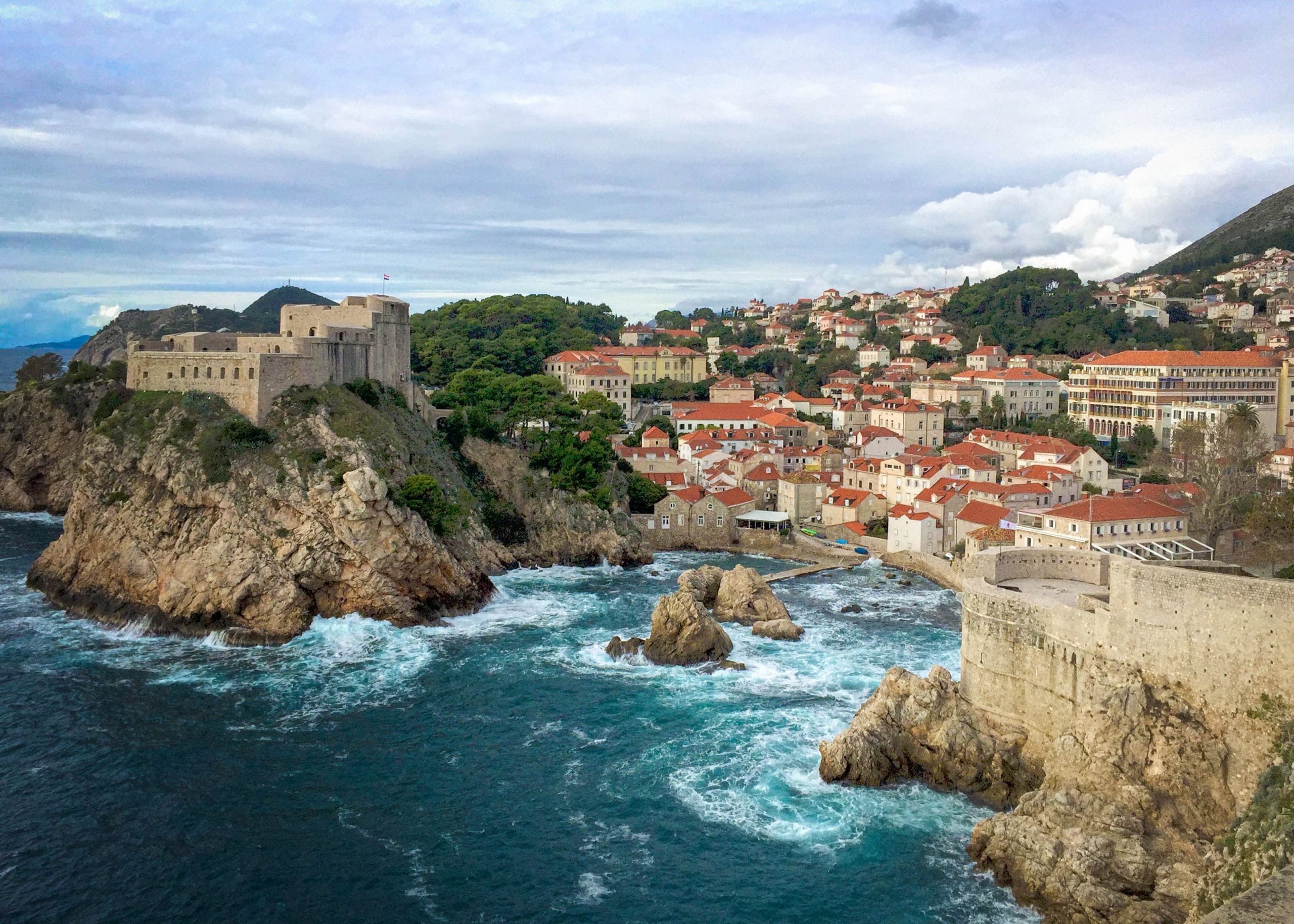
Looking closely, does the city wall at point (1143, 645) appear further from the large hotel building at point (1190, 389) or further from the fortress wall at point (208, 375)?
the large hotel building at point (1190, 389)

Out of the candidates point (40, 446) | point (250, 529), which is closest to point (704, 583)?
point (250, 529)

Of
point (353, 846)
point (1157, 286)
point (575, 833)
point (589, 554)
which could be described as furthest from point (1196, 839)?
point (1157, 286)

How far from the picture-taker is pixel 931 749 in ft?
75.9

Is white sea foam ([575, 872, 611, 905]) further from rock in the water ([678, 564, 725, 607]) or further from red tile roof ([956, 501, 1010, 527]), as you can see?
red tile roof ([956, 501, 1010, 527])

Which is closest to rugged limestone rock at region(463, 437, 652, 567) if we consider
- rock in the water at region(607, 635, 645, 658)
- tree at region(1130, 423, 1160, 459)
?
rock in the water at region(607, 635, 645, 658)

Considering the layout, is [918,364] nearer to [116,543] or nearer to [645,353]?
[645,353]

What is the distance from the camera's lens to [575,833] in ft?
69.5

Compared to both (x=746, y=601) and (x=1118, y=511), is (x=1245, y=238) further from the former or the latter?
(x=746, y=601)

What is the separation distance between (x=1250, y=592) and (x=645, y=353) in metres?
74.0

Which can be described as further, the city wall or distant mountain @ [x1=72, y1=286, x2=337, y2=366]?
distant mountain @ [x1=72, y1=286, x2=337, y2=366]

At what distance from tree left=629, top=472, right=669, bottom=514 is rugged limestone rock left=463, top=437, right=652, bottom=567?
2.32 meters

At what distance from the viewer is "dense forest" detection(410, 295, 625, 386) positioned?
7175 centimetres

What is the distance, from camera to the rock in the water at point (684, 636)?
3167 cm

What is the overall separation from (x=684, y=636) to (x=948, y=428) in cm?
4809
